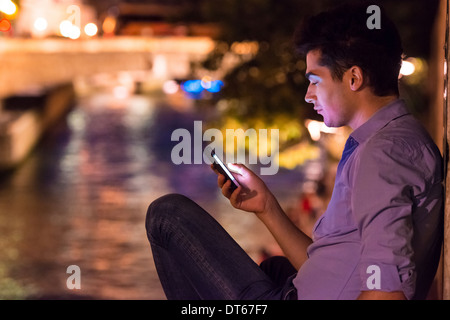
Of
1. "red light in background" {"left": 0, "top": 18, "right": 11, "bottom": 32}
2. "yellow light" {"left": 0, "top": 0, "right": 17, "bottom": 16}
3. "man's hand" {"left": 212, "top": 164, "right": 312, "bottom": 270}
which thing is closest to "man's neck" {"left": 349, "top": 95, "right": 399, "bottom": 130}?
"man's hand" {"left": 212, "top": 164, "right": 312, "bottom": 270}

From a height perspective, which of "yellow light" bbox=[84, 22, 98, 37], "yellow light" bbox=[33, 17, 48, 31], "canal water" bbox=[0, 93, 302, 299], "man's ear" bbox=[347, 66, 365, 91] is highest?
"yellow light" bbox=[33, 17, 48, 31]

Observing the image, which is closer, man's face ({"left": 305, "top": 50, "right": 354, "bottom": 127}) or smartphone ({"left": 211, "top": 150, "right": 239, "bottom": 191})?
man's face ({"left": 305, "top": 50, "right": 354, "bottom": 127})

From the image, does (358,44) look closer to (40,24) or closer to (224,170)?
(224,170)

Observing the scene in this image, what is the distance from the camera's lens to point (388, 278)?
7.07ft

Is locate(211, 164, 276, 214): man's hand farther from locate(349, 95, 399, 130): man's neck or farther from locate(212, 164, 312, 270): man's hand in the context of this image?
locate(349, 95, 399, 130): man's neck

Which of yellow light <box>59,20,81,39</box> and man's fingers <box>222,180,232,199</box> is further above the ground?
yellow light <box>59,20,81,39</box>

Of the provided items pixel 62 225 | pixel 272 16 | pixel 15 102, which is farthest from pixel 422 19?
pixel 15 102

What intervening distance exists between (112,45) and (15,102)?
8813mm

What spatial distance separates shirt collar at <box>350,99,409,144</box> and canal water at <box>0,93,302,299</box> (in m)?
6.84

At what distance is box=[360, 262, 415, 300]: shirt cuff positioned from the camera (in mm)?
2156

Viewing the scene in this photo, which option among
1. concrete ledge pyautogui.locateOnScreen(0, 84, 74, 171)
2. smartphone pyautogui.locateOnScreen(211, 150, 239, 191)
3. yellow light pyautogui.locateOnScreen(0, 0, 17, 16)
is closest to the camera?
smartphone pyautogui.locateOnScreen(211, 150, 239, 191)

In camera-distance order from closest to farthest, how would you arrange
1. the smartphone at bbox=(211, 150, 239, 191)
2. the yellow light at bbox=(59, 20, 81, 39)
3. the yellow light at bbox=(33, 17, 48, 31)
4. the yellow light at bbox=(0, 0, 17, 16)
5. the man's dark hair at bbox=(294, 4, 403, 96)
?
the man's dark hair at bbox=(294, 4, 403, 96)
the smartphone at bbox=(211, 150, 239, 191)
the yellow light at bbox=(0, 0, 17, 16)
the yellow light at bbox=(59, 20, 81, 39)
the yellow light at bbox=(33, 17, 48, 31)

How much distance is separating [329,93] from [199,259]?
61 cm

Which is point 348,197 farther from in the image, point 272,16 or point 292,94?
point 272,16
